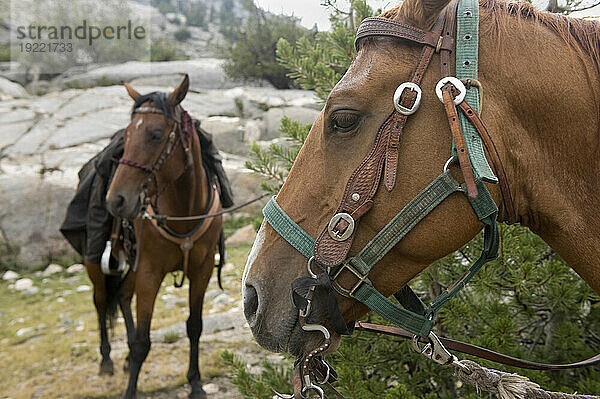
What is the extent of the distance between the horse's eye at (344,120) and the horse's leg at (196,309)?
2.76m

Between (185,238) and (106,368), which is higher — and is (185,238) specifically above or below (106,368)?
above

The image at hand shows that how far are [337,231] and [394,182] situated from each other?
19 cm

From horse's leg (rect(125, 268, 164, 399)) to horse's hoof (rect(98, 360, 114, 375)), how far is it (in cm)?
103

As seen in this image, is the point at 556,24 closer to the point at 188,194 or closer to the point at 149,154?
the point at 149,154

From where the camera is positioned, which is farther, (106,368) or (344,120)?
(106,368)

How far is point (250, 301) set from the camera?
1.23 metres

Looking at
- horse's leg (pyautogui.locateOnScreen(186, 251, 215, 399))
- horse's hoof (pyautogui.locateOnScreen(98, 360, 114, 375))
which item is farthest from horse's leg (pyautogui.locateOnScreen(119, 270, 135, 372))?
horse's leg (pyautogui.locateOnScreen(186, 251, 215, 399))

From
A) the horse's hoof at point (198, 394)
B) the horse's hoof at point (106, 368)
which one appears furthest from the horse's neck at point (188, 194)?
the horse's hoof at point (106, 368)

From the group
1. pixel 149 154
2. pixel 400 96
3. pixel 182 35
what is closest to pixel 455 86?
pixel 400 96

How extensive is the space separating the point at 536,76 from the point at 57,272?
9.06m

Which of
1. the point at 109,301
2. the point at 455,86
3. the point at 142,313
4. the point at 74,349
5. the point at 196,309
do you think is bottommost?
the point at 74,349

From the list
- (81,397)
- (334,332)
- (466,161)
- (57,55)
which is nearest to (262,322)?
(334,332)

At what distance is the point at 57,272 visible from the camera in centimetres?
841

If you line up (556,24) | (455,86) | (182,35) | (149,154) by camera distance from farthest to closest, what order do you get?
(182,35) < (149,154) < (556,24) < (455,86)
